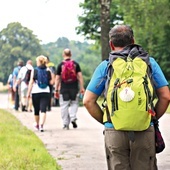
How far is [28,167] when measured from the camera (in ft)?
28.8

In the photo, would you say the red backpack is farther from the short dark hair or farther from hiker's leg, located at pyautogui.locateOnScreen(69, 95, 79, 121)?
the short dark hair

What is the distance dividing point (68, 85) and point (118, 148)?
9754 mm

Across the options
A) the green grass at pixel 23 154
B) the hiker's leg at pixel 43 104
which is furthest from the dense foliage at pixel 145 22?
the green grass at pixel 23 154

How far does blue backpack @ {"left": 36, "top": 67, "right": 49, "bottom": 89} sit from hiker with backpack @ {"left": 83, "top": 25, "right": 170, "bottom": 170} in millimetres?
9357

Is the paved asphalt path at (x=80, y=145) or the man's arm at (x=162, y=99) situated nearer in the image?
the man's arm at (x=162, y=99)

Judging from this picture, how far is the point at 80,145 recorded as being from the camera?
39.7ft

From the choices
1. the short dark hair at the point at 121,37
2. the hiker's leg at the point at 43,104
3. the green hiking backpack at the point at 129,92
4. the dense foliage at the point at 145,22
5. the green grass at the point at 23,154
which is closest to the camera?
the green hiking backpack at the point at 129,92

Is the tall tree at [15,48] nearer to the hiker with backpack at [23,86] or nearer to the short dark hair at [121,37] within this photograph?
the hiker with backpack at [23,86]

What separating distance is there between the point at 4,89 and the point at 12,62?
24.3ft

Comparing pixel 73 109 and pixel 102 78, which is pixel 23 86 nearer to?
pixel 73 109

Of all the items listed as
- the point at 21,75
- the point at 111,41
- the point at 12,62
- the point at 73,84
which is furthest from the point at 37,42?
the point at 111,41

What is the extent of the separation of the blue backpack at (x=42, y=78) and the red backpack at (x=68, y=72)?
0.37m

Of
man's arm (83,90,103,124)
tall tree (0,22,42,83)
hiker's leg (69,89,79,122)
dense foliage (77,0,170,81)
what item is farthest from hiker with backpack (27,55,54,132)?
tall tree (0,22,42,83)

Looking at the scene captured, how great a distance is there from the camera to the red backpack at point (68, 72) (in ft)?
49.8
